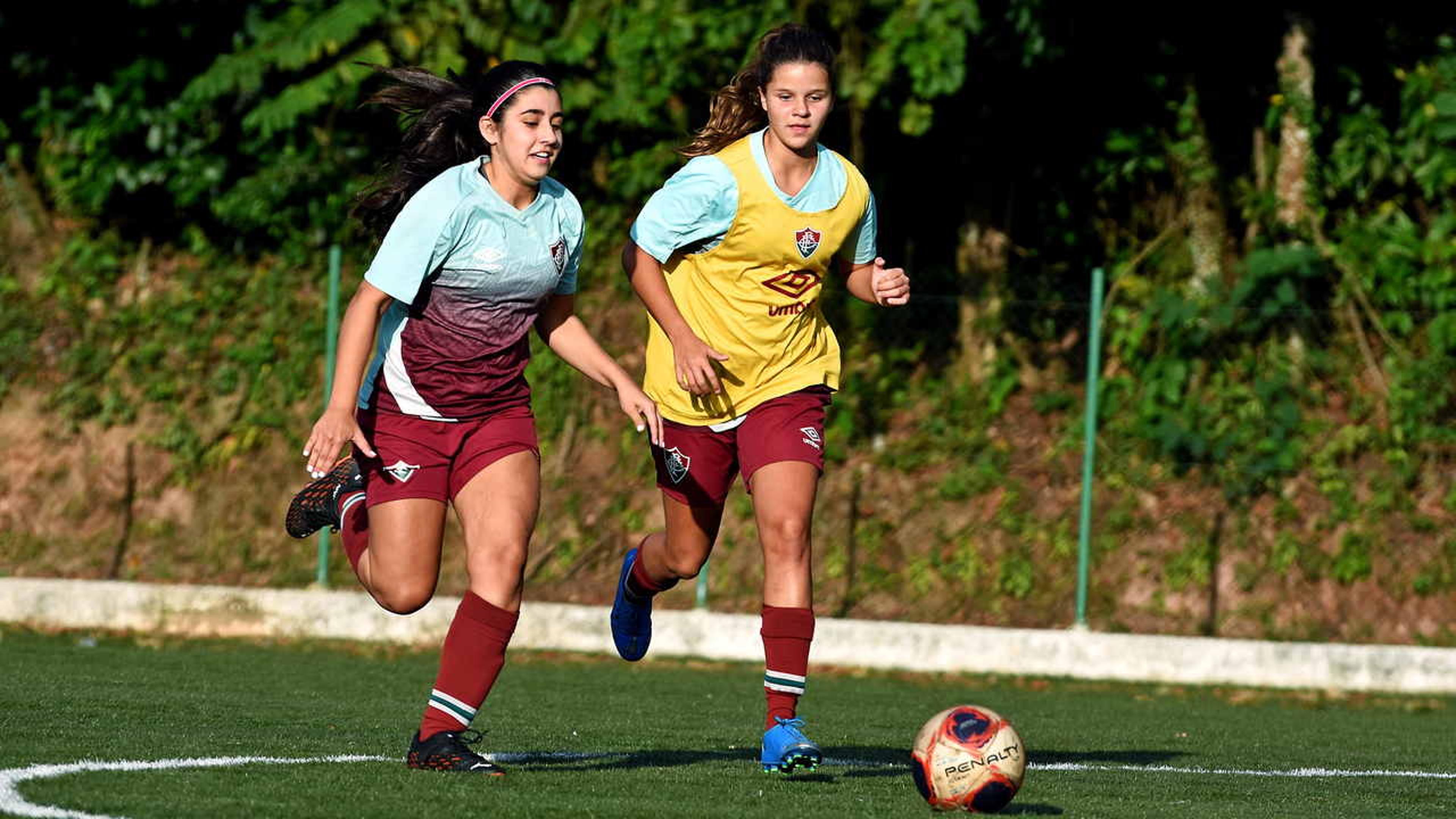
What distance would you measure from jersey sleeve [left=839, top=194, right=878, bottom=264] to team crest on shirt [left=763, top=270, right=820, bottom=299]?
0.75ft

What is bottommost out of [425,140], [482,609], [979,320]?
[482,609]

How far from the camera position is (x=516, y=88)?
19.2 feet

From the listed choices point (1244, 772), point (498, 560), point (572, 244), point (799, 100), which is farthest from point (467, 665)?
→ point (1244, 772)

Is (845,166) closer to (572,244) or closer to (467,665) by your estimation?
(572,244)

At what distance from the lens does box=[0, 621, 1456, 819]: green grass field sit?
5.15 m

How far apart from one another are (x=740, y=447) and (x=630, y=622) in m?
1.13

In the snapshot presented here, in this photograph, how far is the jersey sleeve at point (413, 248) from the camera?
572 centimetres

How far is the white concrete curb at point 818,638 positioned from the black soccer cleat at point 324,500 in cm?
467

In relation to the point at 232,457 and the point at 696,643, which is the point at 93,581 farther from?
the point at 696,643

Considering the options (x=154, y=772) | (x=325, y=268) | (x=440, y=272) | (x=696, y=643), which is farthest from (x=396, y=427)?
(x=325, y=268)

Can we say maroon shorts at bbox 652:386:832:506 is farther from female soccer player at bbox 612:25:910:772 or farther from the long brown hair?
the long brown hair

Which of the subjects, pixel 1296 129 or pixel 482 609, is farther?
pixel 1296 129

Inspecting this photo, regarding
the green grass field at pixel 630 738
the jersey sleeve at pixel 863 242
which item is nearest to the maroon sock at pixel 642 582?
the green grass field at pixel 630 738

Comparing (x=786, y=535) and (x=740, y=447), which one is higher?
(x=740, y=447)
